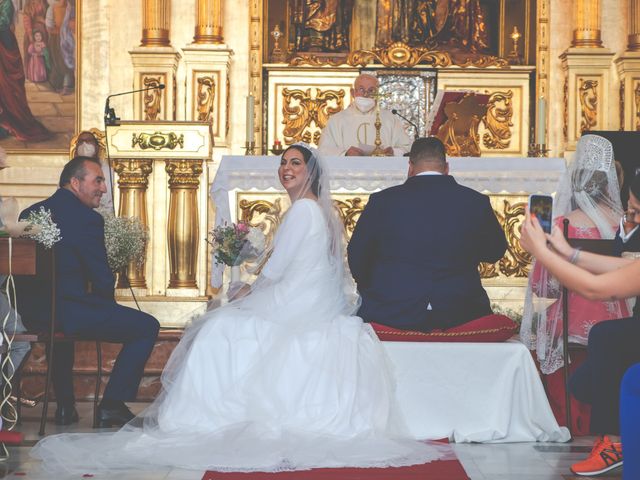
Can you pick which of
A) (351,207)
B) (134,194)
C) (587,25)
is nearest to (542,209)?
(351,207)

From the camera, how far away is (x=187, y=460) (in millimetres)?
5324

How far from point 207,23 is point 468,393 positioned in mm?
7552

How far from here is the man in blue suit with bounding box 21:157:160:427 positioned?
670 cm

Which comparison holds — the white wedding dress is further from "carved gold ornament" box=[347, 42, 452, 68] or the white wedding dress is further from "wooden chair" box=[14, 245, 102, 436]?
"carved gold ornament" box=[347, 42, 452, 68]

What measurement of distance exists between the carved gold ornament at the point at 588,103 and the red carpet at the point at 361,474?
26.4 feet

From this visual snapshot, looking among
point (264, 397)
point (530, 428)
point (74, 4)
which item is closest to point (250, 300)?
point (264, 397)

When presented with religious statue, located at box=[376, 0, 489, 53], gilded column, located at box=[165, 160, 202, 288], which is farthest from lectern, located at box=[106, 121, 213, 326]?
religious statue, located at box=[376, 0, 489, 53]

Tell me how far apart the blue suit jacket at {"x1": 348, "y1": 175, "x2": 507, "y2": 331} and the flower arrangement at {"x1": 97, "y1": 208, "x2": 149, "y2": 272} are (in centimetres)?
273

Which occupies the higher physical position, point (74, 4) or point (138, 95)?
point (74, 4)

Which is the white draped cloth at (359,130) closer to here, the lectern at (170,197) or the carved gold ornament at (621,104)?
the lectern at (170,197)

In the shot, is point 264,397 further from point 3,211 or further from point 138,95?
point 138,95

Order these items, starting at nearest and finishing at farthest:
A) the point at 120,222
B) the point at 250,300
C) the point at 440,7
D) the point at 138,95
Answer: the point at 250,300 → the point at 120,222 → the point at 138,95 → the point at 440,7

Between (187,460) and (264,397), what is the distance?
738mm

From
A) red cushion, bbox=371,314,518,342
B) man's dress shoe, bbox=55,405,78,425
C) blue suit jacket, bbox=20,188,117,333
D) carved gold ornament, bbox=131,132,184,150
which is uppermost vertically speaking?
carved gold ornament, bbox=131,132,184,150
